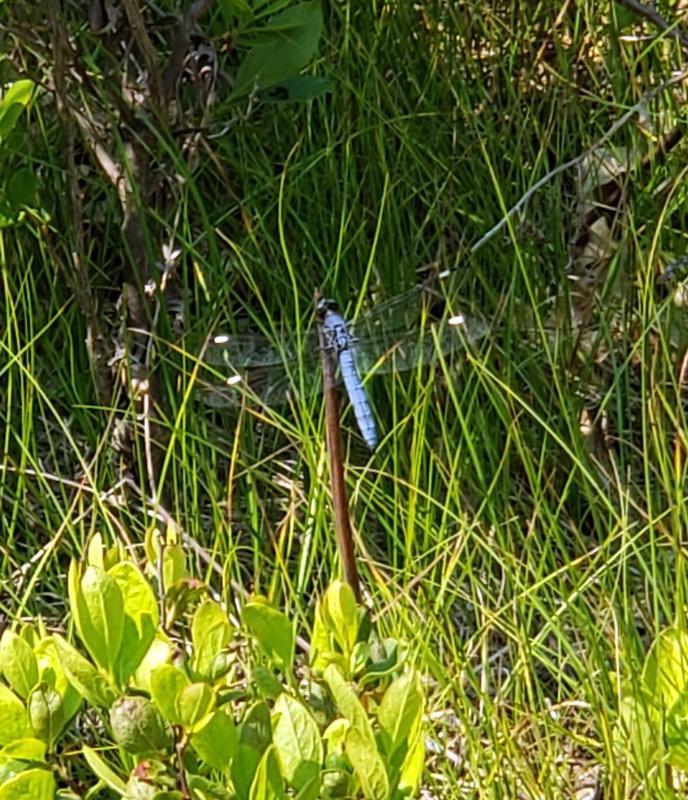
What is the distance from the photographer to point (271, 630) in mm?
1154

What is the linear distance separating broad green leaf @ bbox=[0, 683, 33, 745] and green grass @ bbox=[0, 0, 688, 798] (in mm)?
460

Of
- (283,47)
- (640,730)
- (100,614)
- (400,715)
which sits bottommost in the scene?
(640,730)

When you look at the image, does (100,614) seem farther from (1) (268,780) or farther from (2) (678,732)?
(2) (678,732)

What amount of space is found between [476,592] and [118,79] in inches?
35.9

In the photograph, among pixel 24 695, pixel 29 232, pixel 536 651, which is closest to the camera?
pixel 24 695

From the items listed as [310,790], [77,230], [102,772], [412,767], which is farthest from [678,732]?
[77,230]

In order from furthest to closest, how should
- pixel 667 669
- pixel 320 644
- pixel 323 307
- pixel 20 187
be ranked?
pixel 20 187
pixel 323 307
pixel 667 669
pixel 320 644

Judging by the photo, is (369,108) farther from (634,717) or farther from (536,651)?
(634,717)

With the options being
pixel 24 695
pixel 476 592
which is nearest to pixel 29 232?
pixel 476 592

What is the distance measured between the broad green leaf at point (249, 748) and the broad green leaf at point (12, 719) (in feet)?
0.58

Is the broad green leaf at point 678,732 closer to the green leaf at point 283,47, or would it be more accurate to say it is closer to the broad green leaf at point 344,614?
the broad green leaf at point 344,614

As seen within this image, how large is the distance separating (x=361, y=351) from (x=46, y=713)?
2.90ft

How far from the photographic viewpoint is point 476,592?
162 cm

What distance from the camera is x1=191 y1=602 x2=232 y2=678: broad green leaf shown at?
1133 mm
